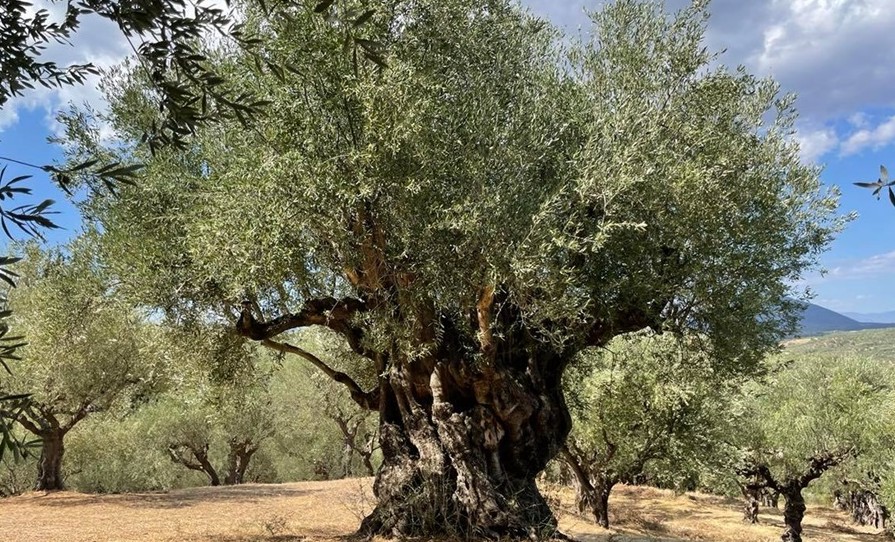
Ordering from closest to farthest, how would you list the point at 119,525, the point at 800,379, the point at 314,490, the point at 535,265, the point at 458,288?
the point at 535,265
the point at 458,288
the point at 119,525
the point at 314,490
the point at 800,379

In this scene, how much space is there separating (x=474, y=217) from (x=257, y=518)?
11259 mm

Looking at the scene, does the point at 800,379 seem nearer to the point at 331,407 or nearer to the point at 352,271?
the point at 331,407

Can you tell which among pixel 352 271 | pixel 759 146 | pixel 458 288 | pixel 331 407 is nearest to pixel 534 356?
pixel 458 288

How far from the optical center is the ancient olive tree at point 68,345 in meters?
10.7

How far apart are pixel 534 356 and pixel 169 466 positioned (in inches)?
1142

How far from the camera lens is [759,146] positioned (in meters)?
11.6

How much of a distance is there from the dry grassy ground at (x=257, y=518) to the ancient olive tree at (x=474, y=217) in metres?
2.36

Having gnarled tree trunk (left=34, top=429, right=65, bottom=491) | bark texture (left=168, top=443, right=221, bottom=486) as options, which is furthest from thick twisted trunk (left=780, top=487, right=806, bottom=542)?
bark texture (left=168, top=443, right=221, bottom=486)

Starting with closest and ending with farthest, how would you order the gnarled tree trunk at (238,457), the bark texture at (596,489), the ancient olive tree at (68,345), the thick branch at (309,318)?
the thick branch at (309,318)
the ancient olive tree at (68,345)
the bark texture at (596,489)
the gnarled tree trunk at (238,457)

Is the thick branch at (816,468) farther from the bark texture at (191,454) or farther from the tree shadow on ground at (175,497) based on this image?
the bark texture at (191,454)

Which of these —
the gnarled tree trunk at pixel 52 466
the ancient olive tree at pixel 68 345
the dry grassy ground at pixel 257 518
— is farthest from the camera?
the gnarled tree trunk at pixel 52 466

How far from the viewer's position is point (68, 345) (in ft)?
39.0

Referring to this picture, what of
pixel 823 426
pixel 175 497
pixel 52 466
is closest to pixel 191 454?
pixel 52 466

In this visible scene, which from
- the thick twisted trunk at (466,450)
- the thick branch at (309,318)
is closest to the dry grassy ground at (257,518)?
the thick twisted trunk at (466,450)
